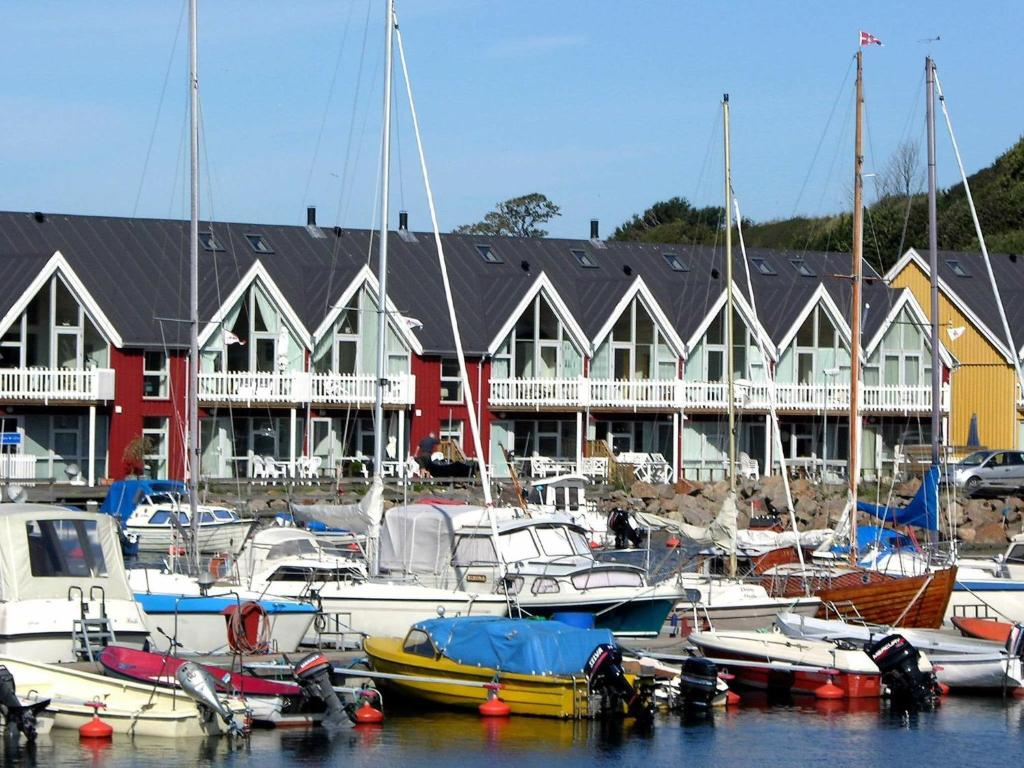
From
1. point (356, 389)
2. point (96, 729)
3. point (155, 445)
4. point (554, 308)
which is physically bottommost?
point (96, 729)

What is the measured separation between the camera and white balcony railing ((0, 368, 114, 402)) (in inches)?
1877

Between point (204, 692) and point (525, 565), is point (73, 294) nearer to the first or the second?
point (525, 565)

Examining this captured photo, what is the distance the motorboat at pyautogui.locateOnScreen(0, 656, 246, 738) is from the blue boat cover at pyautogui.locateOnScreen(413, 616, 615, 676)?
12.0 ft

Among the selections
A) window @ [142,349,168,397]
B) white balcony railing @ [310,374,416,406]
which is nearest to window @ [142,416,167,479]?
window @ [142,349,168,397]

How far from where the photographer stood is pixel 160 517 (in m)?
43.1

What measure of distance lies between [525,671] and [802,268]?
Answer: 4163 cm

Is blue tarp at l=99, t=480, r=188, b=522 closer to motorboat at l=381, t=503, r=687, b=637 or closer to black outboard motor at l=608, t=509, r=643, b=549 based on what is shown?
black outboard motor at l=608, t=509, r=643, b=549

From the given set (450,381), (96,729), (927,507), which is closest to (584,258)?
(450,381)

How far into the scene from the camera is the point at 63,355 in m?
49.7

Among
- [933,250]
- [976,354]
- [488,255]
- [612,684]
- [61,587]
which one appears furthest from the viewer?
[976,354]

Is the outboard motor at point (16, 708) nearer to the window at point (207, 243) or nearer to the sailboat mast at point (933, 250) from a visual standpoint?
the sailboat mast at point (933, 250)

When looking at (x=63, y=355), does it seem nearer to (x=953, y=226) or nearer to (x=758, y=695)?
(x=758, y=695)

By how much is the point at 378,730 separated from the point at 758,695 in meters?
6.40

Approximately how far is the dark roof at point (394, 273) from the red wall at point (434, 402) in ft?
1.87
